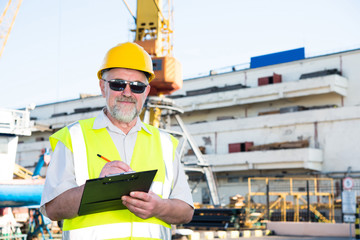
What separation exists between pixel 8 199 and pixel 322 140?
3335 centimetres

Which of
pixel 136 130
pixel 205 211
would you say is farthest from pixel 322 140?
pixel 136 130

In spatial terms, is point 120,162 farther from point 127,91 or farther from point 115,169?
point 127,91

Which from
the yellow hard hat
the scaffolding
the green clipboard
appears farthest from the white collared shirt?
the scaffolding

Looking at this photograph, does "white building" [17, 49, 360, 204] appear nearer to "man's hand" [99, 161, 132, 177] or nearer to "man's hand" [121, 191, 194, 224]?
"man's hand" [121, 191, 194, 224]

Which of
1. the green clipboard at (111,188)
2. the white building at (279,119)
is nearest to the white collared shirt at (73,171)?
the green clipboard at (111,188)

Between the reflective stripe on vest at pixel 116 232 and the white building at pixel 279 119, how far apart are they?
36364 millimetres

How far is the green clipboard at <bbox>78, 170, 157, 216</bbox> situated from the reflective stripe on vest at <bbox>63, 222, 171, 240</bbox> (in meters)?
0.12

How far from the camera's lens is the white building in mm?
42125

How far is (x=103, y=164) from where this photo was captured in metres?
2.95

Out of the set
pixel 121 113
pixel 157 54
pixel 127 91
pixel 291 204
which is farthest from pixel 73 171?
pixel 157 54

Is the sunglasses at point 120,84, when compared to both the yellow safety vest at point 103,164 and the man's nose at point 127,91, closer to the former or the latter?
the man's nose at point 127,91

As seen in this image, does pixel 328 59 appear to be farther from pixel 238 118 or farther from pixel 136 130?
pixel 136 130

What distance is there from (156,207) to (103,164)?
431 mm

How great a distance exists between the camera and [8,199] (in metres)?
14.2
